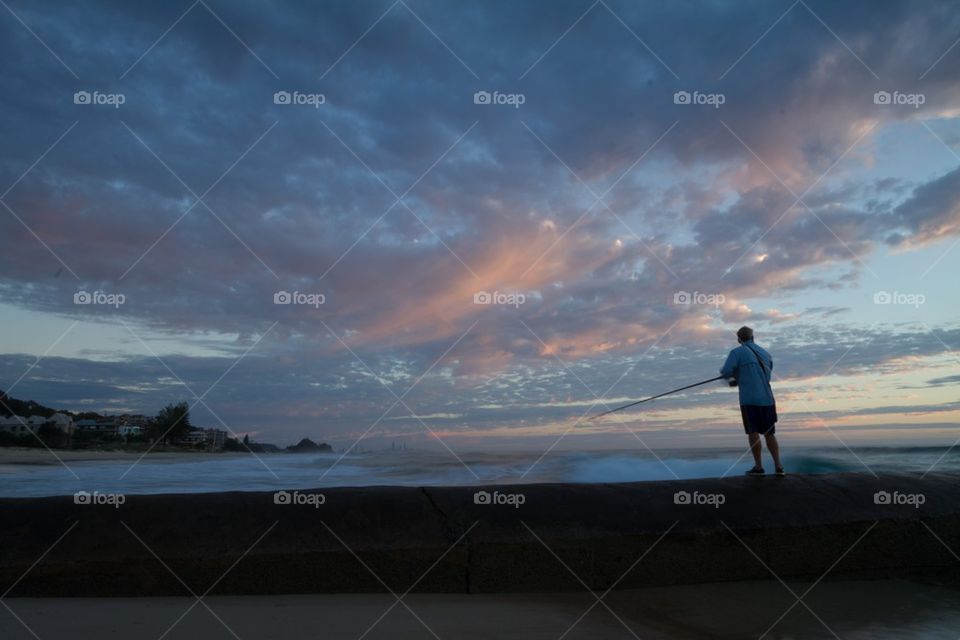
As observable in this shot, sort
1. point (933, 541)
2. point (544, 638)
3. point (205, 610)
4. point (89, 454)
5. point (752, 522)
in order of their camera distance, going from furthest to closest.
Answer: point (89, 454), point (933, 541), point (752, 522), point (205, 610), point (544, 638)

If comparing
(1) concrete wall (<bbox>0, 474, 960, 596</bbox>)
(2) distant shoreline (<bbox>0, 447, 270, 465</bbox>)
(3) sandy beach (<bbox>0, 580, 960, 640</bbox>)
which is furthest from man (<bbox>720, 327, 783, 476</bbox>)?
(2) distant shoreline (<bbox>0, 447, 270, 465</bbox>)

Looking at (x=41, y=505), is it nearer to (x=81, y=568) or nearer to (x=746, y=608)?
(x=81, y=568)

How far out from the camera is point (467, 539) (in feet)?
14.9

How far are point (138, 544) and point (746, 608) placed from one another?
4.03 metres

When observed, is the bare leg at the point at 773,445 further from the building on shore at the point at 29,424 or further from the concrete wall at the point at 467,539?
the building on shore at the point at 29,424

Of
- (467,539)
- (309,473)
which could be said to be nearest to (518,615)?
(467,539)

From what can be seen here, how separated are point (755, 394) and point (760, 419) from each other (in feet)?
0.87

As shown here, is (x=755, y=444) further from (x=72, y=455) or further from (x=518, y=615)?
(x=72, y=455)

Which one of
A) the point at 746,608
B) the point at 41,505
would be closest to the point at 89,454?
the point at 41,505

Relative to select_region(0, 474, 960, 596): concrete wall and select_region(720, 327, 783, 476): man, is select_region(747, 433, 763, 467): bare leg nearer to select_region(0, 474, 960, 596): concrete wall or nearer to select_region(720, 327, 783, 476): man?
select_region(720, 327, 783, 476): man

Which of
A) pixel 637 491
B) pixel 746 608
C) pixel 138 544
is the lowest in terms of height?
pixel 746 608

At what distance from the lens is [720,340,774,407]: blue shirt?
677 centimetres

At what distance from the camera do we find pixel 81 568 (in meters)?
4.11

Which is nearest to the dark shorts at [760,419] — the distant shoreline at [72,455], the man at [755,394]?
the man at [755,394]
